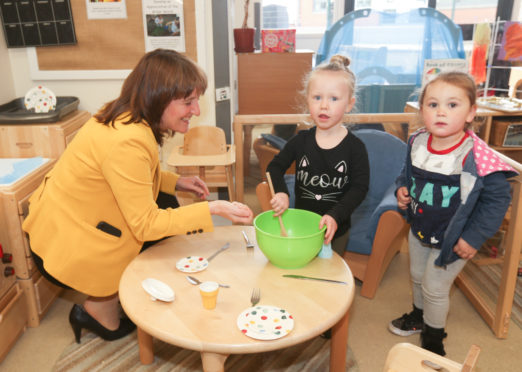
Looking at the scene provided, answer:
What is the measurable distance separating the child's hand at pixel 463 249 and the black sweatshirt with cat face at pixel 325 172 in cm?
35

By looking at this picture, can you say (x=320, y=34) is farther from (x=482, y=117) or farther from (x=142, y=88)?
(x=142, y=88)

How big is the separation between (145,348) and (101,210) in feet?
1.73

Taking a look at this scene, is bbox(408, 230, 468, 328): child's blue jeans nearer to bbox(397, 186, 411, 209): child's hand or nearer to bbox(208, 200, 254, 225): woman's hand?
bbox(397, 186, 411, 209): child's hand

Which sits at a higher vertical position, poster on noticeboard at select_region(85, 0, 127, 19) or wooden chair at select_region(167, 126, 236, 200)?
poster on noticeboard at select_region(85, 0, 127, 19)

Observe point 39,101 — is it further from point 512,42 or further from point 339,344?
point 512,42

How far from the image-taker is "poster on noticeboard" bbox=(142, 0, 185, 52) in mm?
2426

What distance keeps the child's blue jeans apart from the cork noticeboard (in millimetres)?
1606

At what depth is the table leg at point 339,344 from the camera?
1.42 meters

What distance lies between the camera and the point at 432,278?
5.20 feet

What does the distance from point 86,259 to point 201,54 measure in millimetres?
1418

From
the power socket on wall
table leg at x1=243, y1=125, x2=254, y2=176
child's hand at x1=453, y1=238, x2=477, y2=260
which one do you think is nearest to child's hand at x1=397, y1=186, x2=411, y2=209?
child's hand at x1=453, y1=238, x2=477, y2=260

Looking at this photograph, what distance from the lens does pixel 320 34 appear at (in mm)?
5207

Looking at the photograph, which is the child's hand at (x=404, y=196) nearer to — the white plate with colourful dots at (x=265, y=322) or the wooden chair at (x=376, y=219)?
the wooden chair at (x=376, y=219)

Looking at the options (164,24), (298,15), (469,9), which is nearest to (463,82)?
(164,24)
